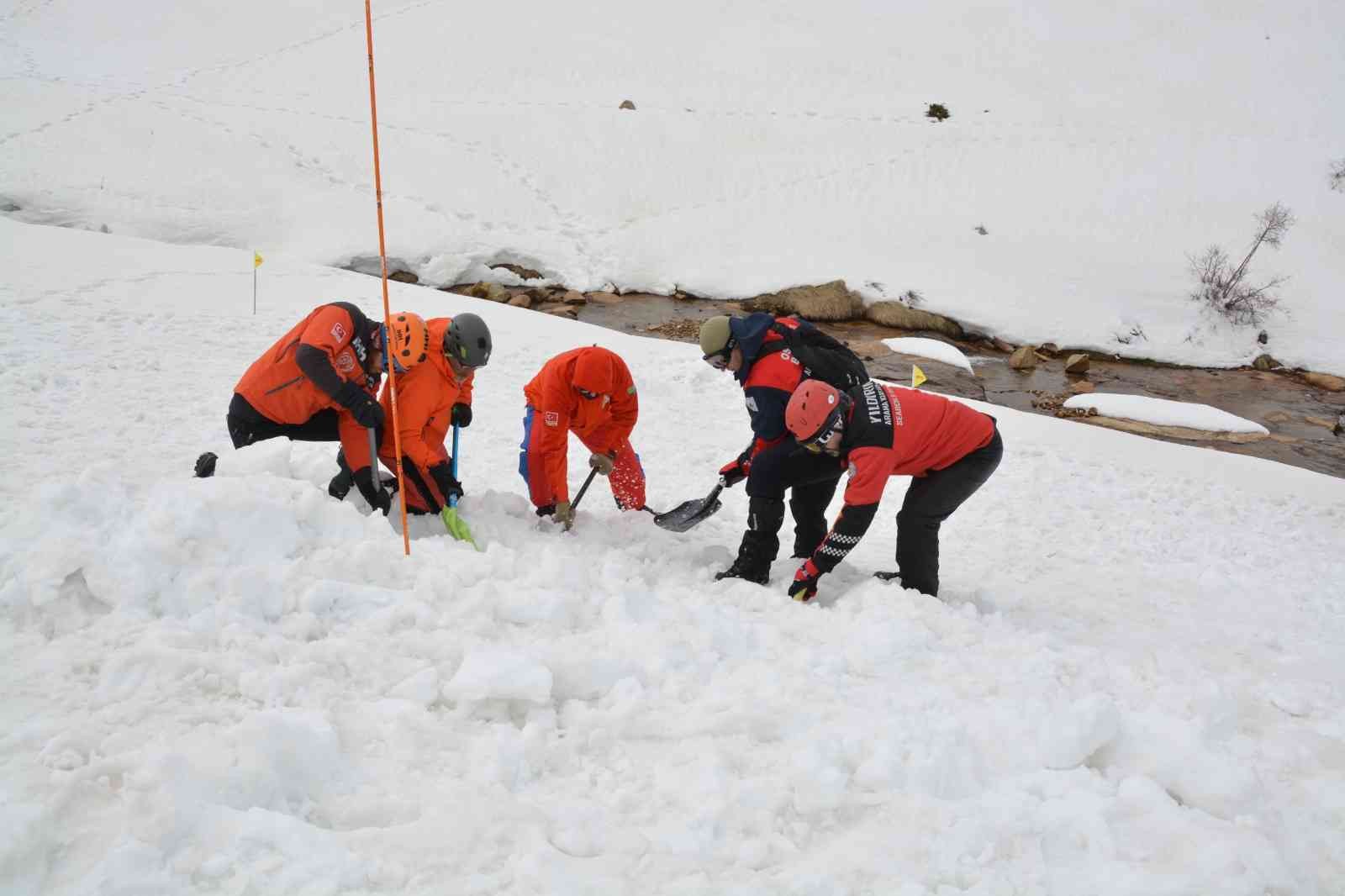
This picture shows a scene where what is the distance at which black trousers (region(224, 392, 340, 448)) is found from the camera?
479cm

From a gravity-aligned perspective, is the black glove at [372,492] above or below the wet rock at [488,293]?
below

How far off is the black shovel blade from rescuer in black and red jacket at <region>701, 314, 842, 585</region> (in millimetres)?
692

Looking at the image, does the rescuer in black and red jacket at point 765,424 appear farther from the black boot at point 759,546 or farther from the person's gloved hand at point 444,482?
the person's gloved hand at point 444,482

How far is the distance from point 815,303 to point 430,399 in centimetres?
1323

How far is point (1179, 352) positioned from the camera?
1647 cm

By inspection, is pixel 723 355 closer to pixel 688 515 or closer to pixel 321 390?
pixel 688 515

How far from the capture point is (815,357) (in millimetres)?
4723

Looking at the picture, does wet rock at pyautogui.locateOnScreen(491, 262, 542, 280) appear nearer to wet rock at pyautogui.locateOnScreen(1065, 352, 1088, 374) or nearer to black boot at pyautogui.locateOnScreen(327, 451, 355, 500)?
wet rock at pyautogui.locateOnScreen(1065, 352, 1088, 374)

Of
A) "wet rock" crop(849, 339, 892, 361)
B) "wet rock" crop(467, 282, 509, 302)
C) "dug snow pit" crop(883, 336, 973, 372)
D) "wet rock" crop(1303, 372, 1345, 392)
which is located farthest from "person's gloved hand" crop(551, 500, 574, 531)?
"wet rock" crop(1303, 372, 1345, 392)

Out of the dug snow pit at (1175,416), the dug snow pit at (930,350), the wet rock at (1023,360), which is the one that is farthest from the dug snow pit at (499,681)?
the wet rock at (1023,360)

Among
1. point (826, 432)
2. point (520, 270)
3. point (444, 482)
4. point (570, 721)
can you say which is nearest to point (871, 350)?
point (520, 270)

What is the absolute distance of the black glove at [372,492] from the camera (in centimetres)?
442

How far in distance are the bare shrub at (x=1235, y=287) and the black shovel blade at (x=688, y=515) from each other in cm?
1641

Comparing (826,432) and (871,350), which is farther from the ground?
(826,432)
